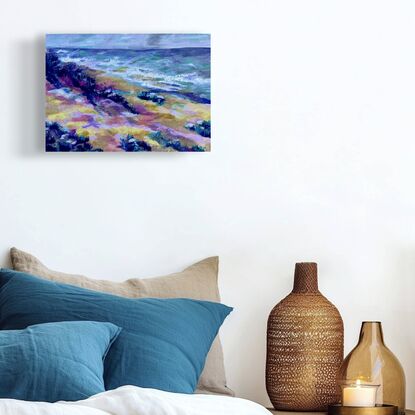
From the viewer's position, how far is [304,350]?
294cm

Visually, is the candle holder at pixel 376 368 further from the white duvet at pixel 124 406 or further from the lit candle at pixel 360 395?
the white duvet at pixel 124 406

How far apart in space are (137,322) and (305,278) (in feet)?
2.02

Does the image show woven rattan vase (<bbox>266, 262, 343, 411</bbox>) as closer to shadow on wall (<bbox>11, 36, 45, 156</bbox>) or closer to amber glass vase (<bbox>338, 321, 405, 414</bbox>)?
amber glass vase (<bbox>338, 321, 405, 414</bbox>)

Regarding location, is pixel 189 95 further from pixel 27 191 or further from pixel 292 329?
pixel 292 329

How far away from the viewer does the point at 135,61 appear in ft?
10.4

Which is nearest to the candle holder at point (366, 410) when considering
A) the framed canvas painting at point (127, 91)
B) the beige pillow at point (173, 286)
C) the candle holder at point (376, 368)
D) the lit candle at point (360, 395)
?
the lit candle at point (360, 395)

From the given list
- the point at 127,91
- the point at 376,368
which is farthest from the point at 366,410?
the point at 127,91

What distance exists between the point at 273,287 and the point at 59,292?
0.78 metres

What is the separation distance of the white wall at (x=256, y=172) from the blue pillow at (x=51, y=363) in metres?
0.75

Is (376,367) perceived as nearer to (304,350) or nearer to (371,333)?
(371,333)

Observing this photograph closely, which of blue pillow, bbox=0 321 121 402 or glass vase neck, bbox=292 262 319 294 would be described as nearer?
blue pillow, bbox=0 321 121 402

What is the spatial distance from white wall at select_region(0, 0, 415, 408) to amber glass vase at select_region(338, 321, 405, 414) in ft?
0.76

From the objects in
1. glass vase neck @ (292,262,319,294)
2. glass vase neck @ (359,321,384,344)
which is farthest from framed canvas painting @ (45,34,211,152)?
glass vase neck @ (359,321,384,344)

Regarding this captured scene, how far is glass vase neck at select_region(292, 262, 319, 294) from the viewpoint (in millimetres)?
2986
